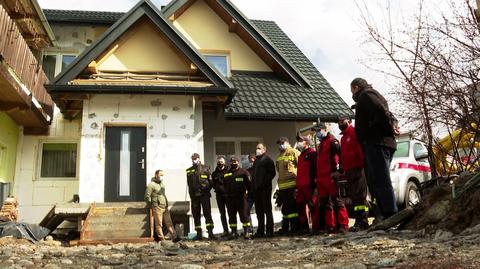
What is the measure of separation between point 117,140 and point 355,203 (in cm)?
733

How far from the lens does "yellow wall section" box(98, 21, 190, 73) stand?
521 inches

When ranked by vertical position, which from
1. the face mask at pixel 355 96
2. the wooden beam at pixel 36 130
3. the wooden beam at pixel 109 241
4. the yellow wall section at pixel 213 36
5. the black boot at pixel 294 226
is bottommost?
the wooden beam at pixel 109 241

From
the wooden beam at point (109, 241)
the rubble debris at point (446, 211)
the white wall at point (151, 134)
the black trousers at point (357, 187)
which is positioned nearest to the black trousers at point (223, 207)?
the wooden beam at point (109, 241)

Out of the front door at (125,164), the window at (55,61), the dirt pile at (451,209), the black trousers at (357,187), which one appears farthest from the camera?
the window at (55,61)

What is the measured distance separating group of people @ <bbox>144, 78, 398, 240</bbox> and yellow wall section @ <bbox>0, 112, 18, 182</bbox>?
20.3 feet

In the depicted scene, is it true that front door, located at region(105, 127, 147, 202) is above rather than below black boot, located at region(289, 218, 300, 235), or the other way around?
above

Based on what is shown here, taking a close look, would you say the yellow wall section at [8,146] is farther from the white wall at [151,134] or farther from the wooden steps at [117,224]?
the wooden steps at [117,224]

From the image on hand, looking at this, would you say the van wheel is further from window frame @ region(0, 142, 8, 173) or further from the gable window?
window frame @ region(0, 142, 8, 173)

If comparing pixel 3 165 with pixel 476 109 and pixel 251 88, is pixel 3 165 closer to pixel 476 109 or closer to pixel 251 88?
pixel 251 88

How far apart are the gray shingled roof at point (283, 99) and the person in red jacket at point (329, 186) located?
18.4 feet

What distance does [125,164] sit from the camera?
486 inches

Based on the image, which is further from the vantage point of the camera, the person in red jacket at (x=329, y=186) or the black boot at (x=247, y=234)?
the black boot at (x=247, y=234)

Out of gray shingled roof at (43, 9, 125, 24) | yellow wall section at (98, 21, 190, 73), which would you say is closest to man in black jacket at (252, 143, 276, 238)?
yellow wall section at (98, 21, 190, 73)

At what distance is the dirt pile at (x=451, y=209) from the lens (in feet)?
16.2
